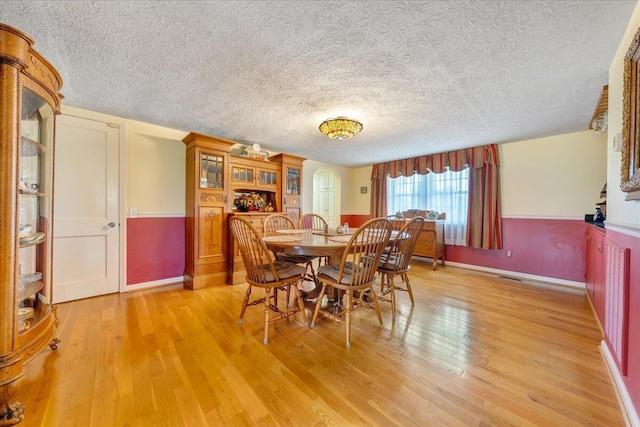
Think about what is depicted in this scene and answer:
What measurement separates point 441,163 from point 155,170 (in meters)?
4.55

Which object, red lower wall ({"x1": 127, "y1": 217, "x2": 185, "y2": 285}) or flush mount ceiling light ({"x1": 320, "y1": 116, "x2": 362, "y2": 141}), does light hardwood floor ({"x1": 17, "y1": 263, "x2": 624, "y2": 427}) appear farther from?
flush mount ceiling light ({"x1": 320, "y1": 116, "x2": 362, "y2": 141})

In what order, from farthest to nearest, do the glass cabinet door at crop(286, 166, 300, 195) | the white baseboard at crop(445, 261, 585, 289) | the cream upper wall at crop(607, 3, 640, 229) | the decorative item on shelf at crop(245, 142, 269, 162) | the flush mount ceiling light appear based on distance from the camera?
1. the glass cabinet door at crop(286, 166, 300, 195)
2. the decorative item on shelf at crop(245, 142, 269, 162)
3. the white baseboard at crop(445, 261, 585, 289)
4. the flush mount ceiling light
5. the cream upper wall at crop(607, 3, 640, 229)

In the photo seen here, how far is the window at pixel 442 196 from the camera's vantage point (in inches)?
165

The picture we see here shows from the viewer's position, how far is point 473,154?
3955mm

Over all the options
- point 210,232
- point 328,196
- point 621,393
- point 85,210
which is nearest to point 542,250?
point 621,393

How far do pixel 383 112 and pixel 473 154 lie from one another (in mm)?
2310

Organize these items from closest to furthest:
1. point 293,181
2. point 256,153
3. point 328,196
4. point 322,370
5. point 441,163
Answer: point 322,370 → point 256,153 → point 293,181 → point 441,163 → point 328,196

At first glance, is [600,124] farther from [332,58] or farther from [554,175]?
[332,58]

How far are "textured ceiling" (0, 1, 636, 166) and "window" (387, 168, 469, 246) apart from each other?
4.95 ft

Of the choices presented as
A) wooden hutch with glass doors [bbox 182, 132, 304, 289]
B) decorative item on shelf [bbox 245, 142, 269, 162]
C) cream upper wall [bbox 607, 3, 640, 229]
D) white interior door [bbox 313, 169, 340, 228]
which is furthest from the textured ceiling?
white interior door [bbox 313, 169, 340, 228]

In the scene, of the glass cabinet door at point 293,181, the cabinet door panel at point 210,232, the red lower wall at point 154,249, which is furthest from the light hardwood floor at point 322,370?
the glass cabinet door at point 293,181

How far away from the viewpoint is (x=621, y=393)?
1270 millimetres

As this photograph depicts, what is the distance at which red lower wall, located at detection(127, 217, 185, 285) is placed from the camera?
297cm

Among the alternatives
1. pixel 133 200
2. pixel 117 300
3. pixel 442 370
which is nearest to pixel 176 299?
pixel 117 300
